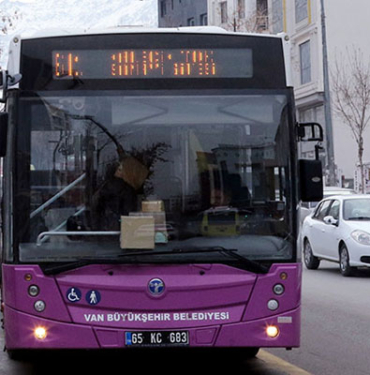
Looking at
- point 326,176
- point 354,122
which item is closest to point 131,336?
point 326,176

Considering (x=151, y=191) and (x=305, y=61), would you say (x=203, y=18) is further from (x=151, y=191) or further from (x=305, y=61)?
(x=151, y=191)

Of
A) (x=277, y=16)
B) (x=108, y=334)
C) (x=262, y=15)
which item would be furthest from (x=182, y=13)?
(x=108, y=334)

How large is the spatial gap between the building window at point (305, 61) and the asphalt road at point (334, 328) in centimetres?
3656

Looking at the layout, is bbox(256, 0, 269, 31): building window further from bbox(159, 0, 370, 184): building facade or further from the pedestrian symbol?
the pedestrian symbol

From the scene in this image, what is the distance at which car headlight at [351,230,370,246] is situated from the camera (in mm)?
19109

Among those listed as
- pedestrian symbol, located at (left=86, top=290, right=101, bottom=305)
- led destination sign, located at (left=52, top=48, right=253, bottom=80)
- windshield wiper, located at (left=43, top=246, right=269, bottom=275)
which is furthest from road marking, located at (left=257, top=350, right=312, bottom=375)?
led destination sign, located at (left=52, top=48, right=253, bottom=80)

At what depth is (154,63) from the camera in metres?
8.48

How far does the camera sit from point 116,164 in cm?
825

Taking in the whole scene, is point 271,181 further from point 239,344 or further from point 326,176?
point 326,176

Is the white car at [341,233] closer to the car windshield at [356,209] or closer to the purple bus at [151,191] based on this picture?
the car windshield at [356,209]

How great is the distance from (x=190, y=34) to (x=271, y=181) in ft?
4.49

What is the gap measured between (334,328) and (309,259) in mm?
10135

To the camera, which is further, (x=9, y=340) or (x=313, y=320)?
(x=313, y=320)

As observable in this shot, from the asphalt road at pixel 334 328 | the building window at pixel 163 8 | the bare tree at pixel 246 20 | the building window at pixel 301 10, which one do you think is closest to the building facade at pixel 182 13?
the building window at pixel 163 8
